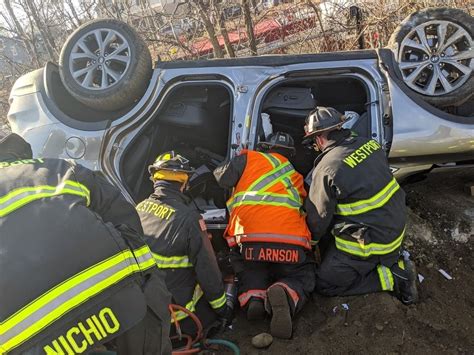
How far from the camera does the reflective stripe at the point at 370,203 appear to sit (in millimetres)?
3057

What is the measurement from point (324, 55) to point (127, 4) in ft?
18.1

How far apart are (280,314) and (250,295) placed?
344mm

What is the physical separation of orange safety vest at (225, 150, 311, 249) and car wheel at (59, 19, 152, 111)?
1100mm

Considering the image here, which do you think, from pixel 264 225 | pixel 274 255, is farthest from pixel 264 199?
pixel 274 255

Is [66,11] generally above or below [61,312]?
above

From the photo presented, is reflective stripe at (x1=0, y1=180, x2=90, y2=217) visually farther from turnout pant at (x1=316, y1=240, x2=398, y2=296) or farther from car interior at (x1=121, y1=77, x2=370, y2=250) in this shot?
turnout pant at (x1=316, y1=240, x2=398, y2=296)

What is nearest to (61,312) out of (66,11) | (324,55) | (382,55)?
(324,55)

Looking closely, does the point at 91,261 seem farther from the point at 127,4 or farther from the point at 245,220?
the point at 127,4

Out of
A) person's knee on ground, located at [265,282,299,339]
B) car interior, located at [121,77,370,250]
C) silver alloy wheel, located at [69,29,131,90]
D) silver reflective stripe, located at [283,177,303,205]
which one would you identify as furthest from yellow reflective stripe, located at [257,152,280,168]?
silver alloy wheel, located at [69,29,131,90]

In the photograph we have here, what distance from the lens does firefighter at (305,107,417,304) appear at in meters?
3.05

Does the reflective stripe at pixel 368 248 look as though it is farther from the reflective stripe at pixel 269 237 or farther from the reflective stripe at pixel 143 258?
the reflective stripe at pixel 143 258

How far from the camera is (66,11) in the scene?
8.43 meters

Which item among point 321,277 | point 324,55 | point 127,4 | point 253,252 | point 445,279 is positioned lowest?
point 445,279

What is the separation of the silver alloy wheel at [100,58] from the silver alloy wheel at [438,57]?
2.23m
